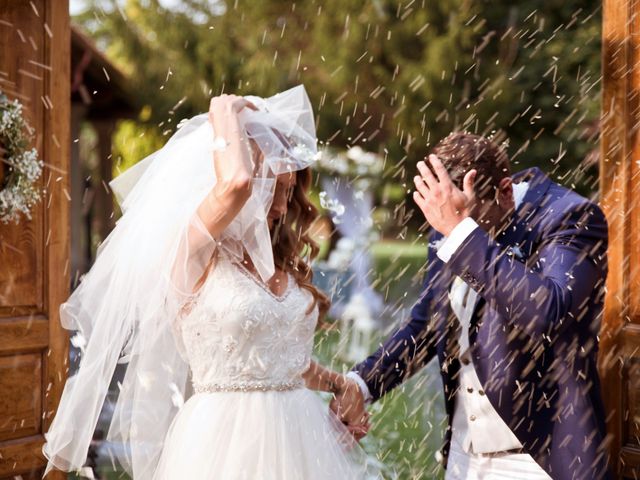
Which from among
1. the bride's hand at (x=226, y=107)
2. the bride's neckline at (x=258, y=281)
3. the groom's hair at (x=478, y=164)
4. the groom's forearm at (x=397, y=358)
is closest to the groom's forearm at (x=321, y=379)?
the groom's forearm at (x=397, y=358)

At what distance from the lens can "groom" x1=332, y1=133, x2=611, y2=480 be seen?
9.76 feet

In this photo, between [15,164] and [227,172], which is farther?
[15,164]

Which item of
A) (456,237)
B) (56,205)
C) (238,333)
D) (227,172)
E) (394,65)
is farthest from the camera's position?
(394,65)

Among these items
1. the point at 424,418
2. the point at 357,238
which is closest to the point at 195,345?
the point at 424,418

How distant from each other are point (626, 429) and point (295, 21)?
15.9 metres

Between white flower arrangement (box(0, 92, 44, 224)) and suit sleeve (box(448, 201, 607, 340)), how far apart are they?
2.35 m

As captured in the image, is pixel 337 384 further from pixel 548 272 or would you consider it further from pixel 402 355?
pixel 548 272

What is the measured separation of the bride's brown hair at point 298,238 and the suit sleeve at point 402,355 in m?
0.32

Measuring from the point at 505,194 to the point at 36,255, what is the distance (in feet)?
8.15

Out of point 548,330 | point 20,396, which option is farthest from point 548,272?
point 20,396

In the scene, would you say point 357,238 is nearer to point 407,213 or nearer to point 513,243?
point 407,213

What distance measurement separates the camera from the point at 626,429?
3.95 m

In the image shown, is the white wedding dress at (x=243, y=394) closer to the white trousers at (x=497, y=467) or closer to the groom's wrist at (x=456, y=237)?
the white trousers at (x=497, y=467)

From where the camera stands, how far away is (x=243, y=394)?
3.18 meters
